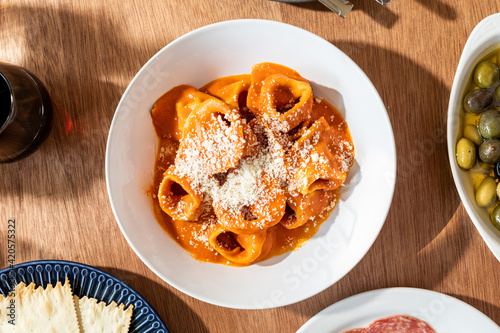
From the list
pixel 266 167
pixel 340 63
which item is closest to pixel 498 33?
pixel 340 63

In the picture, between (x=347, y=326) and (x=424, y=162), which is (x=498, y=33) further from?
(x=347, y=326)

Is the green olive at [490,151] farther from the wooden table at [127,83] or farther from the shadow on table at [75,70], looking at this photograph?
the shadow on table at [75,70]

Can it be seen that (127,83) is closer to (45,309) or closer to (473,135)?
(45,309)

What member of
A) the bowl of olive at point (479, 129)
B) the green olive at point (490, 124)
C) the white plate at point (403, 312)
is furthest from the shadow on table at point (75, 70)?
the green olive at point (490, 124)

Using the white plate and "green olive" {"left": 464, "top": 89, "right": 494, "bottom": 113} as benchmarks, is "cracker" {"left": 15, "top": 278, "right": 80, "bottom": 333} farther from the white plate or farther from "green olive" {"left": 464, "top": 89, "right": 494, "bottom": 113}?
"green olive" {"left": 464, "top": 89, "right": 494, "bottom": 113}

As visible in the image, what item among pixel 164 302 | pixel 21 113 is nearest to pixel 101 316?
pixel 164 302

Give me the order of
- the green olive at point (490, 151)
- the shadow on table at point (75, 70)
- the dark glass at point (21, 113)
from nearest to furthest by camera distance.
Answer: the dark glass at point (21, 113) < the green olive at point (490, 151) < the shadow on table at point (75, 70)
